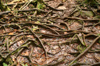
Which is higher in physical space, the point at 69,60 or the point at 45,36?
the point at 45,36

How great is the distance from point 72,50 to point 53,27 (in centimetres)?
148

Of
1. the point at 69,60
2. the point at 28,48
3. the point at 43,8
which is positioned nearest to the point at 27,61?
the point at 28,48

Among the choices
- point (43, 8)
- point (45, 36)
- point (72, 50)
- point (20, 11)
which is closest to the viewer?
point (72, 50)

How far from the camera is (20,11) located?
17.5ft

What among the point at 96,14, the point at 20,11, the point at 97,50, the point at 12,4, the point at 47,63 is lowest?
the point at 47,63

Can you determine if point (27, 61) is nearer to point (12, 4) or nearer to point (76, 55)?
point (76, 55)

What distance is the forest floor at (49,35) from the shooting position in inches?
137

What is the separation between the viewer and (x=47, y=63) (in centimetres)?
340

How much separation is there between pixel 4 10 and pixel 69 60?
4.20m

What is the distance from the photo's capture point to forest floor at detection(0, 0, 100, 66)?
3.48m

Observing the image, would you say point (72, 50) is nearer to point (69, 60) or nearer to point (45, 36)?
point (69, 60)

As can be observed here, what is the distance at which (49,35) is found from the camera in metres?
4.20

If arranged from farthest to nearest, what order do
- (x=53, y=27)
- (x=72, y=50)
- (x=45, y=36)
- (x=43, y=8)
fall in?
(x=43, y=8) → (x=53, y=27) → (x=45, y=36) → (x=72, y=50)

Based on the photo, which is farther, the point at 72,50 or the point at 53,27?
the point at 53,27
